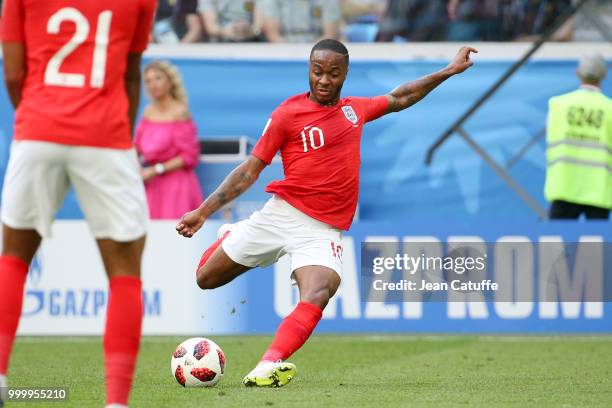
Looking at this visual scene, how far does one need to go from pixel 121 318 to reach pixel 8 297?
0.55m

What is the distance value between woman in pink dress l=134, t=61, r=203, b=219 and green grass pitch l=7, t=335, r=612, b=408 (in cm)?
205

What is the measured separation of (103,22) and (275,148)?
2766 millimetres

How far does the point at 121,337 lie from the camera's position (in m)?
5.49

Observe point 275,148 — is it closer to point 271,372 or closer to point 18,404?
point 271,372

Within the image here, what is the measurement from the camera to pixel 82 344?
36.4 ft

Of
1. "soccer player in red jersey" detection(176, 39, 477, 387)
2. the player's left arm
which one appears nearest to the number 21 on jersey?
the player's left arm

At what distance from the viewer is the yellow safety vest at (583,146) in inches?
487

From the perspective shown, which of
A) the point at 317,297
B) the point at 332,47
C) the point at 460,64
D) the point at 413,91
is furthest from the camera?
the point at 413,91

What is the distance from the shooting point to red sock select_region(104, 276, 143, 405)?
5.45 metres

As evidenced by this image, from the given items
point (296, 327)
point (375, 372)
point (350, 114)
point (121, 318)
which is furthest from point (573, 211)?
point (121, 318)

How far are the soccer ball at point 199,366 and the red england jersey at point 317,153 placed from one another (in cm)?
106

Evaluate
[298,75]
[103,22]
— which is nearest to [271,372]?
[103,22]

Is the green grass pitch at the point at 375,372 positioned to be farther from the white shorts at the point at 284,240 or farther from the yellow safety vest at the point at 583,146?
the yellow safety vest at the point at 583,146

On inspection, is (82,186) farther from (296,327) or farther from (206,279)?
(206,279)
